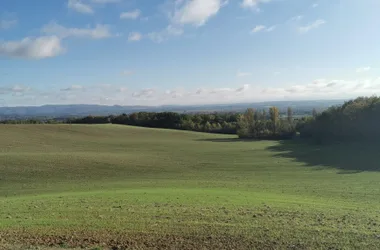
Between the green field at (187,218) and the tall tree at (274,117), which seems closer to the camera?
the green field at (187,218)

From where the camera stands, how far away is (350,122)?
7094 cm

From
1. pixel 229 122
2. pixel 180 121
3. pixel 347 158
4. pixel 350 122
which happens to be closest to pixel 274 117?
pixel 229 122

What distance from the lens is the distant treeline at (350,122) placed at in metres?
65.9

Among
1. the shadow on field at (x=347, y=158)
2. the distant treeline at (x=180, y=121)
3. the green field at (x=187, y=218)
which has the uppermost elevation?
the distant treeline at (x=180, y=121)

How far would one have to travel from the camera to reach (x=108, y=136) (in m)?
79.2

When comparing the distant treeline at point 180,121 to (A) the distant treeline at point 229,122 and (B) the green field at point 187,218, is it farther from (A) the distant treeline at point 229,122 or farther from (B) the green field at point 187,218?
(B) the green field at point 187,218

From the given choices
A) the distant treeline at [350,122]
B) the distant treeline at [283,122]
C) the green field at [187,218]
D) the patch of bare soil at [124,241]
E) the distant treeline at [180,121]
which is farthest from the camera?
the distant treeline at [180,121]

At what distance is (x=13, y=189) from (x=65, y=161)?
11.6 metres

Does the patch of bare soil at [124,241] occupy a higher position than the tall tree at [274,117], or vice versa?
the tall tree at [274,117]

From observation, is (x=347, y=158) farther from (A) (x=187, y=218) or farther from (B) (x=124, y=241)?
(B) (x=124, y=241)

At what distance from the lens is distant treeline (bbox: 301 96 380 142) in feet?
216

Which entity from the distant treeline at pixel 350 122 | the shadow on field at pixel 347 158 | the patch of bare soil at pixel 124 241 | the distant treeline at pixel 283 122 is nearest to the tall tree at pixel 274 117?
the distant treeline at pixel 283 122

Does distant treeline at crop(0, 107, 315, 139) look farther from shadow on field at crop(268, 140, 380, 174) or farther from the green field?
the green field

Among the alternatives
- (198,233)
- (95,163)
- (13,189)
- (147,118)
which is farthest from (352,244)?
(147,118)
